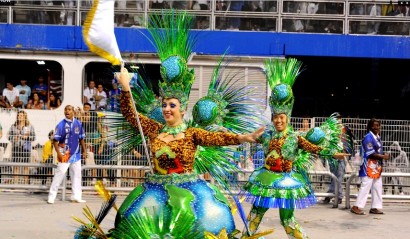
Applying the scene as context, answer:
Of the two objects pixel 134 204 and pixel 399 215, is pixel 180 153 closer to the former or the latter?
pixel 134 204

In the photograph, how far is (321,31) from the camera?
17141 millimetres

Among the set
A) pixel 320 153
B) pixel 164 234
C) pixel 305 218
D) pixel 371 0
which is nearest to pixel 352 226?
pixel 305 218

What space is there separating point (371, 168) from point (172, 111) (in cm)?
688

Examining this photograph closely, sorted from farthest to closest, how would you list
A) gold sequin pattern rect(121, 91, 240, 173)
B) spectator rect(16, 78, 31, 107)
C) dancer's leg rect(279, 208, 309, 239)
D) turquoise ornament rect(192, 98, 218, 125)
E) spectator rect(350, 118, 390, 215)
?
spectator rect(16, 78, 31, 107)
spectator rect(350, 118, 390, 215)
dancer's leg rect(279, 208, 309, 239)
turquoise ornament rect(192, 98, 218, 125)
gold sequin pattern rect(121, 91, 240, 173)

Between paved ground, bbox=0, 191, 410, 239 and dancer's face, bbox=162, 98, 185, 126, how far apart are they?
3857mm

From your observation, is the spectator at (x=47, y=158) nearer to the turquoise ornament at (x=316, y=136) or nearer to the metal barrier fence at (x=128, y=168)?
the metal barrier fence at (x=128, y=168)

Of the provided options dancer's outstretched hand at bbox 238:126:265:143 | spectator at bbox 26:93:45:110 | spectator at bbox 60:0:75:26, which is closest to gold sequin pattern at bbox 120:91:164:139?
dancer's outstretched hand at bbox 238:126:265:143

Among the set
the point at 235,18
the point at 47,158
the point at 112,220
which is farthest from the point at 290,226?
the point at 235,18

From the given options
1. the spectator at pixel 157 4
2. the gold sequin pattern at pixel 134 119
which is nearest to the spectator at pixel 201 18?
the spectator at pixel 157 4

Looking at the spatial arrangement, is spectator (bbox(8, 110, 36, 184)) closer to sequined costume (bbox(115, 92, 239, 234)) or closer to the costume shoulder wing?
the costume shoulder wing

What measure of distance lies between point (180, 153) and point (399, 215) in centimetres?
738

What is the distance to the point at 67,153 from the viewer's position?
1239 cm

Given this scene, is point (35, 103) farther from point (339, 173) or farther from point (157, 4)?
point (339, 173)

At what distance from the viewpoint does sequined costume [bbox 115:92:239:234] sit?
18.3ft
